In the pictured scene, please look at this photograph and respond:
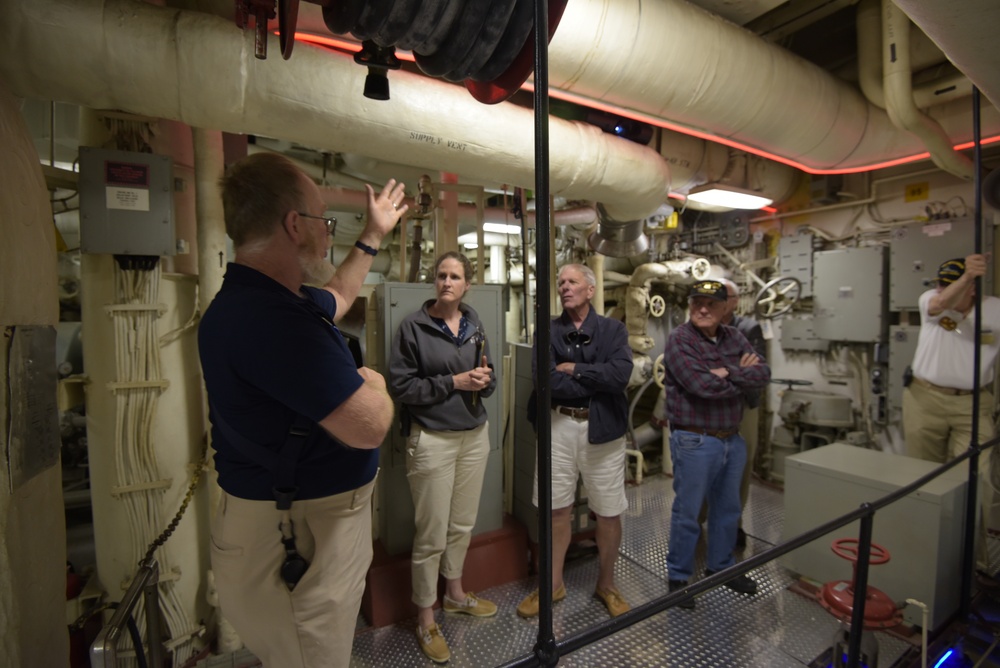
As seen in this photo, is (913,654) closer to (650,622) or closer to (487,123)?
(650,622)

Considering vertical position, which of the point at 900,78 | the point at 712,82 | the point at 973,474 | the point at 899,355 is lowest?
the point at 973,474

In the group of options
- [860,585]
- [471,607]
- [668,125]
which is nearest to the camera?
[860,585]

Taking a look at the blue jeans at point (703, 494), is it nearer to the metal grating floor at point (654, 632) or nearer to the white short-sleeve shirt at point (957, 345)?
the metal grating floor at point (654, 632)

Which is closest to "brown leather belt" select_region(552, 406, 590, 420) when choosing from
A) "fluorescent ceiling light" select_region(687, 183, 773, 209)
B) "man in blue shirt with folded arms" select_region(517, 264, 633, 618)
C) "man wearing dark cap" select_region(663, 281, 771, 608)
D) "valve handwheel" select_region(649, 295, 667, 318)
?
"man in blue shirt with folded arms" select_region(517, 264, 633, 618)

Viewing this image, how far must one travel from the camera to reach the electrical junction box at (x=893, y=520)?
8.07 feet

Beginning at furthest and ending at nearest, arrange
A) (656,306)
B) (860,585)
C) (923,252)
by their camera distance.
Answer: (656,306)
(923,252)
(860,585)

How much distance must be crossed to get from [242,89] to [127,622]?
5.53ft

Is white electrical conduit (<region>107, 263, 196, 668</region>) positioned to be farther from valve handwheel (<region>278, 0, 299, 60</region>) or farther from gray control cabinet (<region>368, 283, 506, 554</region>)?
valve handwheel (<region>278, 0, 299, 60</region>)

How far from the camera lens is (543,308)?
0.75 meters

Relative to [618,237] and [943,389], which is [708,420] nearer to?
[618,237]

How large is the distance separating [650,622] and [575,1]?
10.3 feet

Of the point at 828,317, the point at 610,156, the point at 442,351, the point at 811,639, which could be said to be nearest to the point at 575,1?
the point at 610,156

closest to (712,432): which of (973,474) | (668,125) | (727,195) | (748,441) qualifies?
(973,474)

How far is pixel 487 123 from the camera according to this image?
2.25m
